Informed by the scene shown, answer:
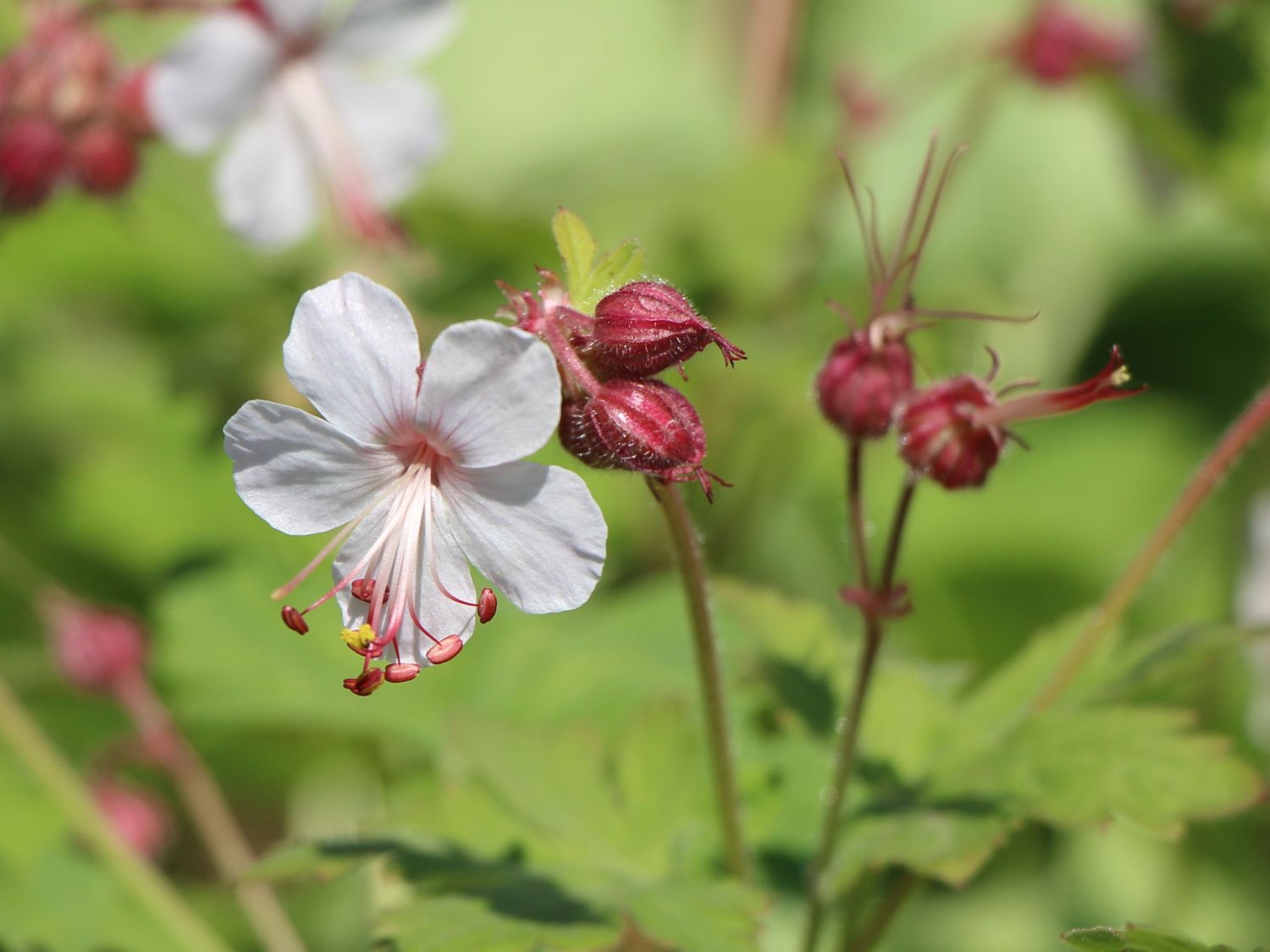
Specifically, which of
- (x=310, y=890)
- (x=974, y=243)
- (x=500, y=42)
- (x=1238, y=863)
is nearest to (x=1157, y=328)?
(x=974, y=243)

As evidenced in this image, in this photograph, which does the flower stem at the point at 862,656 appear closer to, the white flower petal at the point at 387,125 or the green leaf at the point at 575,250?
the green leaf at the point at 575,250

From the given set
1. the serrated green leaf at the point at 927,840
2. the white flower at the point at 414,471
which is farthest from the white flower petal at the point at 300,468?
the serrated green leaf at the point at 927,840

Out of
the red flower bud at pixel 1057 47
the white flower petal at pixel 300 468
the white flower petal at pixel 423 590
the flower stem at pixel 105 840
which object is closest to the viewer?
the white flower petal at pixel 300 468

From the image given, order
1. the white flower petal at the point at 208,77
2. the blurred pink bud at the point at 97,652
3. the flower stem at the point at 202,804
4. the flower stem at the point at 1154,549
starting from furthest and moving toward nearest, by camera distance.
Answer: the blurred pink bud at the point at 97,652 → the white flower petal at the point at 208,77 → the flower stem at the point at 202,804 → the flower stem at the point at 1154,549

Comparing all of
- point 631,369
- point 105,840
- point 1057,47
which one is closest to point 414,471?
point 631,369

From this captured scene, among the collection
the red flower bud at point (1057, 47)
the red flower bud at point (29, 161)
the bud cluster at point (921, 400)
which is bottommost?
the bud cluster at point (921, 400)

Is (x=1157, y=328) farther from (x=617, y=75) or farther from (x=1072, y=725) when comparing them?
(x=1072, y=725)
